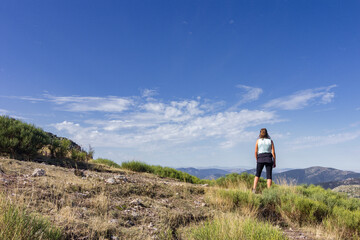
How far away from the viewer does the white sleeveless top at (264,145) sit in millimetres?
7996

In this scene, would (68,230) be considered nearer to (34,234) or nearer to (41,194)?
(34,234)

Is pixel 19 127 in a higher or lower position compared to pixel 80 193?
higher

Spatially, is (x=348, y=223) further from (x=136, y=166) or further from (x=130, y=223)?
(x=136, y=166)

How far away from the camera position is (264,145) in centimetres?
806

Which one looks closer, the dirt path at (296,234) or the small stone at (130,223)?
the small stone at (130,223)

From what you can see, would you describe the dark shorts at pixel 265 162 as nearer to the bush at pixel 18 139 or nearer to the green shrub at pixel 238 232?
the green shrub at pixel 238 232

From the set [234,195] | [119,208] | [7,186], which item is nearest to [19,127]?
[7,186]

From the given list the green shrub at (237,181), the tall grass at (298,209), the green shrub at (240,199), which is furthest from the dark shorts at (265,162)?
the green shrub at (237,181)

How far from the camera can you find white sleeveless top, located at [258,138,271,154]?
26.2 feet

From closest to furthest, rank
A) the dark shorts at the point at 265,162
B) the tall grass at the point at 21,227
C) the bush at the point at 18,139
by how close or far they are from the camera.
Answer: the tall grass at the point at 21,227
the dark shorts at the point at 265,162
the bush at the point at 18,139

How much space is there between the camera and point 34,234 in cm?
278

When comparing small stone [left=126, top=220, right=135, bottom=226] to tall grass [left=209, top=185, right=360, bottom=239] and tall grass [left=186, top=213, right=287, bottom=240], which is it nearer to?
tall grass [left=186, top=213, right=287, bottom=240]

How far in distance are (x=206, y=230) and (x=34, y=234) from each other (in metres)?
2.45

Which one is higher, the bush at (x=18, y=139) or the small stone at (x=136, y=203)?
the bush at (x=18, y=139)
